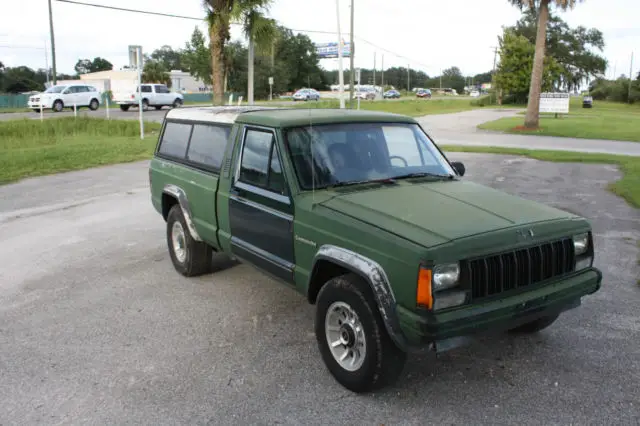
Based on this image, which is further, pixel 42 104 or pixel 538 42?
pixel 42 104

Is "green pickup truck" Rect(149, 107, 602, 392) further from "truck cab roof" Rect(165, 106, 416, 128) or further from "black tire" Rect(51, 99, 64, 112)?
"black tire" Rect(51, 99, 64, 112)

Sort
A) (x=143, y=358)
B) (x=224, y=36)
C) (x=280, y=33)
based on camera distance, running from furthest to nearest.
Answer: (x=280, y=33)
(x=224, y=36)
(x=143, y=358)

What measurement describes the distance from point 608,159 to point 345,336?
46.6ft

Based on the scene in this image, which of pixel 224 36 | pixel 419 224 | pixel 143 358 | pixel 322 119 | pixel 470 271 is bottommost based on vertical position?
pixel 143 358

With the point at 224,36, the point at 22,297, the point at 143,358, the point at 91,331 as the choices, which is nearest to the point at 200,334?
the point at 143,358

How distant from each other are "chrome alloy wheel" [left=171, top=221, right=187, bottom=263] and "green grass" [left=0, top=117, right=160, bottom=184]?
8.41 m

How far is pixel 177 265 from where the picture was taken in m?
6.41

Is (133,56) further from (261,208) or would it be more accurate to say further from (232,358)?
(232,358)

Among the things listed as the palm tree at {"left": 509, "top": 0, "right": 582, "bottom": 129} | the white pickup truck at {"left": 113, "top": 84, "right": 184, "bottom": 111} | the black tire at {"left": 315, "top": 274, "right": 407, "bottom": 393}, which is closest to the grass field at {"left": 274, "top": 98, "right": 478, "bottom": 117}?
the palm tree at {"left": 509, "top": 0, "right": 582, "bottom": 129}

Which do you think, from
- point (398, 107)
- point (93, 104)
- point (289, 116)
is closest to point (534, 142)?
point (289, 116)

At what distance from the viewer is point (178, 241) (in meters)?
6.43

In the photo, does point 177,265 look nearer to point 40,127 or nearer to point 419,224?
point 419,224

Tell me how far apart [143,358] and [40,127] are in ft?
68.1

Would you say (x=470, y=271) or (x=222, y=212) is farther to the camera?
(x=222, y=212)
